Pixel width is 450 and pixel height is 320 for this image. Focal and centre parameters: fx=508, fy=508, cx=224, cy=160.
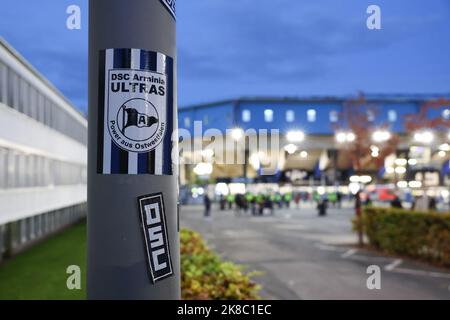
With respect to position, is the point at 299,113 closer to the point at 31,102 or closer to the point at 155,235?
the point at 31,102

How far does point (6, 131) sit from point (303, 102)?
1799 inches

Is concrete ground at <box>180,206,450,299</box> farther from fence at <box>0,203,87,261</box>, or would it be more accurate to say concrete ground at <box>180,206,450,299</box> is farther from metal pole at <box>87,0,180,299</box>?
metal pole at <box>87,0,180,299</box>

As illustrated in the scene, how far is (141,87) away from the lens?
1982 mm

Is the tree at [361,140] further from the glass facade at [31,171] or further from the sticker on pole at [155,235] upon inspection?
the sticker on pole at [155,235]

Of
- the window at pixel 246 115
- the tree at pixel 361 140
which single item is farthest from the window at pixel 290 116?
the tree at pixel 361 140

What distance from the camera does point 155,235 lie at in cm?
202

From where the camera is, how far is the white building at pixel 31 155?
57.5 feet

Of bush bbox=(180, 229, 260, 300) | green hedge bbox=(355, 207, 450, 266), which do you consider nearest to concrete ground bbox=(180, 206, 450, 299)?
green hedge bbox=(355, 207, 450, 266)

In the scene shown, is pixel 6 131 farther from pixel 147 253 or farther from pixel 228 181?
pixel 228 181

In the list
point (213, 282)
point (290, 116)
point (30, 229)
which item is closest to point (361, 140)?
point (30, 229)

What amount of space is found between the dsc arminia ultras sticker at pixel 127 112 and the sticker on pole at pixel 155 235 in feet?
0.40

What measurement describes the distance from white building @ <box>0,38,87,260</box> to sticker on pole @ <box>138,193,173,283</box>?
614 inches

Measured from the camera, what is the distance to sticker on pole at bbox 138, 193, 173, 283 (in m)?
1.98

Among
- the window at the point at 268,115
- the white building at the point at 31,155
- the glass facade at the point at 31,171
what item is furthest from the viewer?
the window at the point at 268,115
